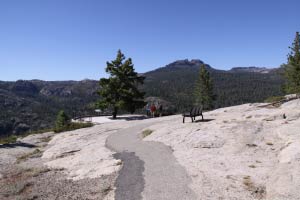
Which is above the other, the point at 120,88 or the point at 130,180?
the point at 120,88

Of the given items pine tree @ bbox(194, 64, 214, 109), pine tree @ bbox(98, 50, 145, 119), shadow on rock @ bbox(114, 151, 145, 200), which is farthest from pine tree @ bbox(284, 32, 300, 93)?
shadow on rock @ bbox(114, 151, 145, 200)

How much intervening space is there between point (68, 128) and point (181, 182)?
22.2 meters

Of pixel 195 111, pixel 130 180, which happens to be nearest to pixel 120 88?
pixel 195 111

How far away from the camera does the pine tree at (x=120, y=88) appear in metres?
36.5

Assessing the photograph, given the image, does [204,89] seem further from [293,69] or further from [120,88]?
[120,88]

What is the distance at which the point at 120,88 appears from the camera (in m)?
36.8

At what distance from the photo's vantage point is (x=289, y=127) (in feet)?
45.0

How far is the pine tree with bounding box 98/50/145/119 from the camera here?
120ft

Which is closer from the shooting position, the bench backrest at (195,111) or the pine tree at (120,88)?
the bench backrest at (195,111)

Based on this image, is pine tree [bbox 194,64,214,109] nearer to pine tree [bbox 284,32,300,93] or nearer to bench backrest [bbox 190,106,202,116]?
pine tree [bbox 284,32,300,93]

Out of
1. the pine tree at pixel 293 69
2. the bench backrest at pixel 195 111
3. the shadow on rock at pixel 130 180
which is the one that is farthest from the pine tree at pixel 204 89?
the shadow on rock at pixel 130 180

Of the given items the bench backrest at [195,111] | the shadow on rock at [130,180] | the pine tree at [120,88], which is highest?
the pine tree at [120,88]

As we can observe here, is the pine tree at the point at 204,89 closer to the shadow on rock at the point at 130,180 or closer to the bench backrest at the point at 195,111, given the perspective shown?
the bench backrest at the point at 195,111

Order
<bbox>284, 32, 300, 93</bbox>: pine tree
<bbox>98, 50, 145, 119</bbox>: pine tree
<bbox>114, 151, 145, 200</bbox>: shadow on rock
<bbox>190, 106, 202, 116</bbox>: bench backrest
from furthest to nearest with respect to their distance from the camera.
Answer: <bbox>284, 32, 300, 93</bbox>: pine tree < <bbox>98, 50, 145, 119</bbox>: pine tree < <bbox>190, 106, 202, 116</bbox>: bench backrest < <bbox>114, 151, 145, 200</bbox>: shadow on rock
